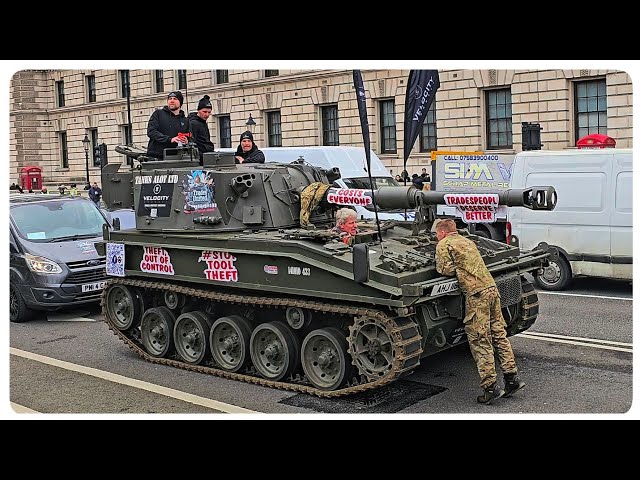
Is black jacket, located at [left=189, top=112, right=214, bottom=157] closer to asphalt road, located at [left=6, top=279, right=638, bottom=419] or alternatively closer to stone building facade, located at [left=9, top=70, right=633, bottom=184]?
asphalt road, located at [left=6, top=279, right=638, bottom=419]

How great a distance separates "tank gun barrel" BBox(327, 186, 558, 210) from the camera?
8.01 metres

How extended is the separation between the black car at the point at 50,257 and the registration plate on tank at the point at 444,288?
698 cm

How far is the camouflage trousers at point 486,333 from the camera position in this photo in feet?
26.6

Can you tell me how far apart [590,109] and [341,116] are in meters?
6.49

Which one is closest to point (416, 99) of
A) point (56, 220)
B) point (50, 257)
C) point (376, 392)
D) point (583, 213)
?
point (376, 392)

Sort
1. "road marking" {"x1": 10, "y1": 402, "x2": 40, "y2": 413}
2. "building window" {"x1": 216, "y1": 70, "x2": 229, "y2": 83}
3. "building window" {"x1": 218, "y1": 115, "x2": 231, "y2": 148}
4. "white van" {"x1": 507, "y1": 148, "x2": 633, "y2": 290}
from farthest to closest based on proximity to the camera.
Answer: "building window" {"x1": 218, "y1": 115, "x2": 231, "y2": 148} < "building window" {"x1": 216, "y1": 70, "x2": 229, "y2": 83} < "white van" {"x1": 507, "y1": 148, "x2": 633, "y2": 290} < "road marking" {"x1": 10, "y1": 402, "x2": 40, "y2": 413}

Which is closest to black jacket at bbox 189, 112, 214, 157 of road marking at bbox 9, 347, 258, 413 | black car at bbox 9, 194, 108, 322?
road marking at bbox 9, 347, 258, 413

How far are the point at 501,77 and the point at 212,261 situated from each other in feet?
33.7

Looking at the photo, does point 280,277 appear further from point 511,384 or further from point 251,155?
point 251,155

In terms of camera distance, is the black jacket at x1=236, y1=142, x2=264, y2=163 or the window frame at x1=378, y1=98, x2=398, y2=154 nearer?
the black jacket at x1=236, y1=142, x2=264, y2=163

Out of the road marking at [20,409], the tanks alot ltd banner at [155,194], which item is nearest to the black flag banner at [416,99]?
the tanks alot ltd banner at [155,194]

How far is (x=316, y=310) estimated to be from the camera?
340 inches

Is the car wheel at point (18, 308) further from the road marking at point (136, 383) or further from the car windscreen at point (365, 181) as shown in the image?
the car windscreen at point (365, 181)

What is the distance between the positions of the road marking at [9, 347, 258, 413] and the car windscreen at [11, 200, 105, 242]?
268 centimetres
